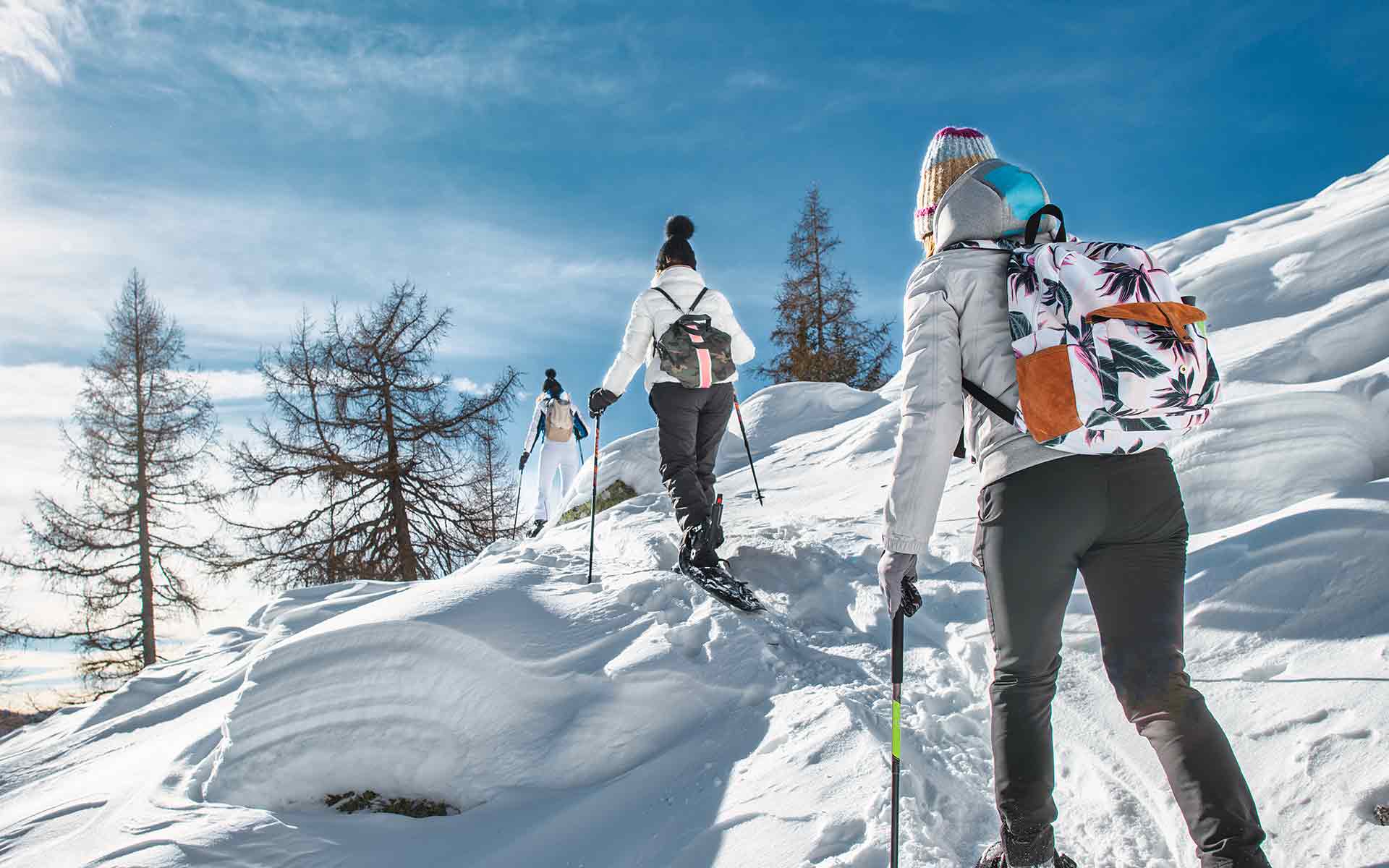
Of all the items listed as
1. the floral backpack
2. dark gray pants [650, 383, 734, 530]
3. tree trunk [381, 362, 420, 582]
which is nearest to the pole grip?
the floral backpack

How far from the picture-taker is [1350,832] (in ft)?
7.69

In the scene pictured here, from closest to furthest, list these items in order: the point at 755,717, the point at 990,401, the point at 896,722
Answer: the point at 990,401 → the point at 896,722 → the point at 755,717

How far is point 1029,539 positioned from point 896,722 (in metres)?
0.79

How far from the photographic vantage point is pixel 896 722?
243cm

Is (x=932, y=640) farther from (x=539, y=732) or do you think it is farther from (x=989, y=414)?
(x=989, y=414)

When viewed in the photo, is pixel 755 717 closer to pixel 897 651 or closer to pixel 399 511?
pixel 897 651

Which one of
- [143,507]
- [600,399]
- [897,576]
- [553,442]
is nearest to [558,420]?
[553,442]

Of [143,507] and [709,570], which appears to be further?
[143,507]

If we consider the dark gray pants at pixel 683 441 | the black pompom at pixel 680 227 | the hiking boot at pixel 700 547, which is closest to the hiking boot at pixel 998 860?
the hiking boot at pixel 700 547

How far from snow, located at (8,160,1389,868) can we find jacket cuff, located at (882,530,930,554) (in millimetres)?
1080

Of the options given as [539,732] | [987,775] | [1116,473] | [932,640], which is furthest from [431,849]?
[1116,473]

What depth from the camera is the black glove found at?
18.4 ft

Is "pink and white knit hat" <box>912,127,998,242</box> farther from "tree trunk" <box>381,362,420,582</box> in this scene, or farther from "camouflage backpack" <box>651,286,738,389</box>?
"tree trunk" <box>381,362,420,582</box>

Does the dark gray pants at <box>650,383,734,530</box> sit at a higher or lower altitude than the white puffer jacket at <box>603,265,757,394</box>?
lower
